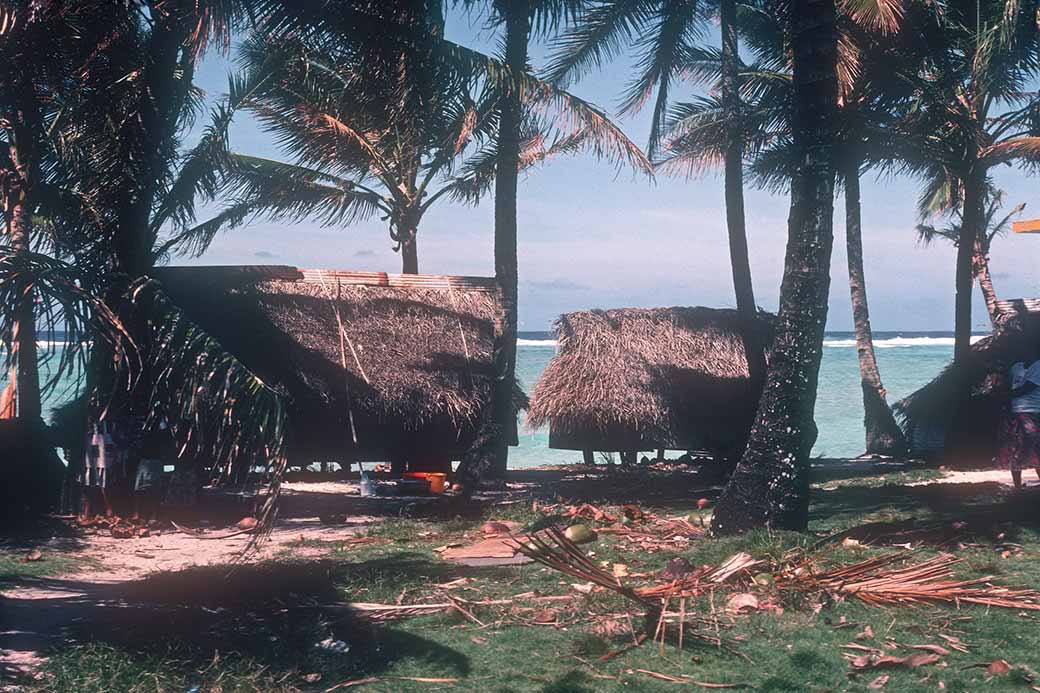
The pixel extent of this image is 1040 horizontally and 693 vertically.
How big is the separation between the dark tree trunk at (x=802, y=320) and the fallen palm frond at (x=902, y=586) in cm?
166

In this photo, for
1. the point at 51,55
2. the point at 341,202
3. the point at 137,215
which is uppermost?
the point at 341,202

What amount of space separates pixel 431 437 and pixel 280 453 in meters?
6.47

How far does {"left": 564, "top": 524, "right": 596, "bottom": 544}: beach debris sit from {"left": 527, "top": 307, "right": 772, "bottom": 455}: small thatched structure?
585 centimetres

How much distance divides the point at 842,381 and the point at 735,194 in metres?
43.4

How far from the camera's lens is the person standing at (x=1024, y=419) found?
9.90 meters

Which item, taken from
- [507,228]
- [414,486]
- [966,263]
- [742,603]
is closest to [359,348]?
[414,486]

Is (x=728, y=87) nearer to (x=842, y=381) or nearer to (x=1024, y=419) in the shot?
(x=1024, y=419)

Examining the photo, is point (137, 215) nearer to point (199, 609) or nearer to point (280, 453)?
point (280, 453)

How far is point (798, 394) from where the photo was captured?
7652 millimetres

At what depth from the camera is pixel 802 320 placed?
7.68 m

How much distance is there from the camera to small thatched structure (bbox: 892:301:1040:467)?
14.7 meters

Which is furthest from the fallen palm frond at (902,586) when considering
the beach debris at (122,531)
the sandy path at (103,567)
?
the beach debris at (122,531)

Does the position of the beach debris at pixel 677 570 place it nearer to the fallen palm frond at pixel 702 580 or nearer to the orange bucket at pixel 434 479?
the fallen palm frond at pixel 702 580

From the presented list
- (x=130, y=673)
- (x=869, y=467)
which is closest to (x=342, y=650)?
(x=130, y=673)
